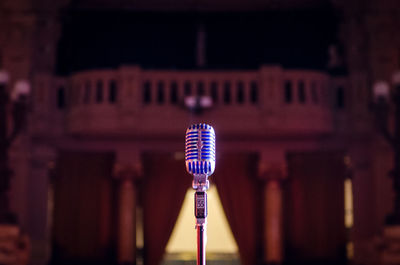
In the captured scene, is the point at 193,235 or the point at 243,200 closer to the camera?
the point at 243,200

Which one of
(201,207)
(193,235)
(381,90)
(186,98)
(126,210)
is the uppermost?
(186,98)

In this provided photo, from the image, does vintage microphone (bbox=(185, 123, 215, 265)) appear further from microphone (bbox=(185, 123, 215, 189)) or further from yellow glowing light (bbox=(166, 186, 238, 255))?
yellow glowing light (bbox=(166, 186, 238, 255))

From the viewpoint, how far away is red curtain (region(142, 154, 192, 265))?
36.6 feet

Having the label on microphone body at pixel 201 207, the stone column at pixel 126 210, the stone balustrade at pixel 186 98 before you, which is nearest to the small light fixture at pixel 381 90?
the stone balustrade at pixel 186 98

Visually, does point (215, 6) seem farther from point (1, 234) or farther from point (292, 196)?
point (1, 234)

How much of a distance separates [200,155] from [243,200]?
721 centimetres

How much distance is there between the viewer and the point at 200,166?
4.19 meters

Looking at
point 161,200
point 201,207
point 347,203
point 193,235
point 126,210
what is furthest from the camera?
point 193,235

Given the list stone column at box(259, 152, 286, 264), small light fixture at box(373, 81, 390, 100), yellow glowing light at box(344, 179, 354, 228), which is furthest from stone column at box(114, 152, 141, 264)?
small light fixture at box(373, 81, 390, 100)

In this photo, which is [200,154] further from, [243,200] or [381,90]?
[243,200]

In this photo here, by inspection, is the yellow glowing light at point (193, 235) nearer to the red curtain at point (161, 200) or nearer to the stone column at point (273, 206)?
the red curtain at point (161, 200)

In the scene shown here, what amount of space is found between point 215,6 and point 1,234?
581cm

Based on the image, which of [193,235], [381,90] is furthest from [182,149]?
Answer: [381,90]

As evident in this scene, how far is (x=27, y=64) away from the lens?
11.0 metres
